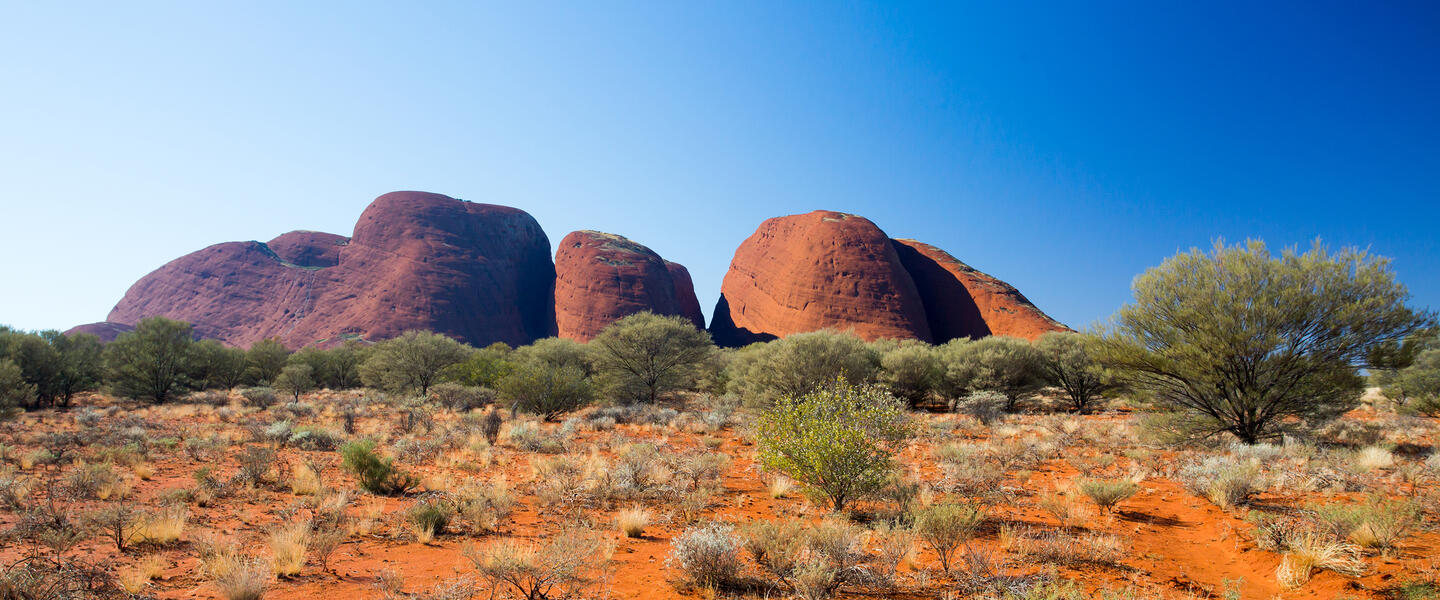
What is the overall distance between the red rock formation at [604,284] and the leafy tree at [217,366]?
101 feet

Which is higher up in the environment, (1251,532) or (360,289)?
(360,289)

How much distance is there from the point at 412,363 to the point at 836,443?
27.0 metres

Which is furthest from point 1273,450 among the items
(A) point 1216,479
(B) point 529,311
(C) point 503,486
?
(B) point 529,311

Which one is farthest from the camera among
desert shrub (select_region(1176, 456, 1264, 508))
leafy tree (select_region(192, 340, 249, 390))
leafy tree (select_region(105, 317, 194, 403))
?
leafy tree (select_region(192, 340, 249, 390))

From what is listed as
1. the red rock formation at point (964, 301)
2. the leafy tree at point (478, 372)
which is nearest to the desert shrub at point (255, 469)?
the leafy tree at point (478, 372)

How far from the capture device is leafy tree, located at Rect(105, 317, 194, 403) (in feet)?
79.4

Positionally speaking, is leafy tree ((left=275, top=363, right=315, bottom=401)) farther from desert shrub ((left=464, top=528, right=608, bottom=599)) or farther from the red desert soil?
desert shrub ((left=464, top=528, right=608, bottom=599))

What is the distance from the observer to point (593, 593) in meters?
4.32

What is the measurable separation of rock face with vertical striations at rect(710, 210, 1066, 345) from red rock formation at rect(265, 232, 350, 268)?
175 feet

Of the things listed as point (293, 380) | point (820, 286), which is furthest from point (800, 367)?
point (820, 286)

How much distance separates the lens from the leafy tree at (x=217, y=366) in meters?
28.8

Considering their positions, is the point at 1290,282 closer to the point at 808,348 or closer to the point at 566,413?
the point at 808,348

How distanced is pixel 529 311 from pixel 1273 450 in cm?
7272

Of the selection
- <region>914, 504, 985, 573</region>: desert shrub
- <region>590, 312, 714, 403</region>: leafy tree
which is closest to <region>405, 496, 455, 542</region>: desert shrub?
<region>914, 504, 985, 573</region>: desert shrub
